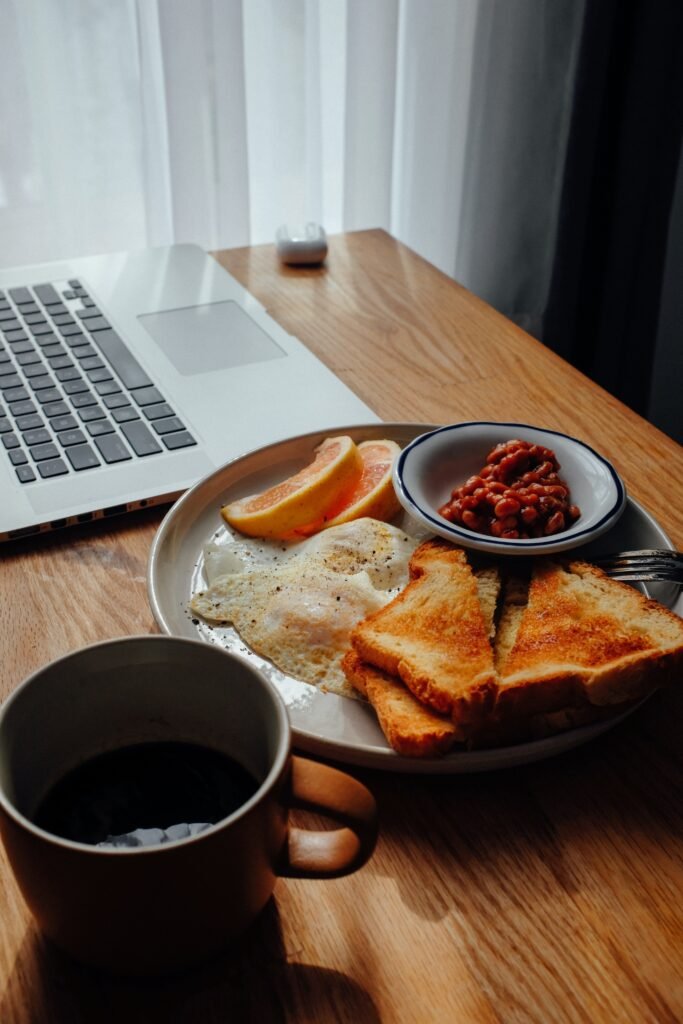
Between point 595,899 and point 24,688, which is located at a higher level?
point 24,688

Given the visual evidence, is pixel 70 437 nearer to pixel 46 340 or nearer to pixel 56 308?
pixel 46 340

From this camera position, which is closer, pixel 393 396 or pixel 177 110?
pixel 393 396

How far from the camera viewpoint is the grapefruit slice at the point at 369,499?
88 centimetres

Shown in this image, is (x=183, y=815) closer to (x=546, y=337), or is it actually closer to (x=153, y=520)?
(x=153, y=520)

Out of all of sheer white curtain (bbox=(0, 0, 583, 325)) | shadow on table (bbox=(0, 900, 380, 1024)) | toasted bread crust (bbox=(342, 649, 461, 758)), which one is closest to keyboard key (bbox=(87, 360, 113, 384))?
toasted bread crust (bbox=(342, 649, 461, 758))

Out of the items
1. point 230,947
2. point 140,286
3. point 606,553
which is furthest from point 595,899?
point 140,286

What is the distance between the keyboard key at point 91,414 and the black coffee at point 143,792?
0.57m

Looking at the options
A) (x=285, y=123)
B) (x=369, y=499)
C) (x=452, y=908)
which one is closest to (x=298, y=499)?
(x=369, y=499)

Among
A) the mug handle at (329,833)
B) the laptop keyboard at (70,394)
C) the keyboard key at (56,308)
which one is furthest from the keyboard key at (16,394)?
the mug handle at (329,833)

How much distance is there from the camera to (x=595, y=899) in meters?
0.58

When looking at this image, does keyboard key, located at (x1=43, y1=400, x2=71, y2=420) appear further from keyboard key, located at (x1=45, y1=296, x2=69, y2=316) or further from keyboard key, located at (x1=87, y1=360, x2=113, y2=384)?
keyboard key, located at (x1=45, y1=296, x2=69, y2=316)

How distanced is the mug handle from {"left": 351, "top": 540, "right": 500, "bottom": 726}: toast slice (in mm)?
146

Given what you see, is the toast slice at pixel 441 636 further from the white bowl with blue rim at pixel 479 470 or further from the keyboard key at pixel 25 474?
the keyboard key at pixel 25 474

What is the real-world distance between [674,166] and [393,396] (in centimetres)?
122
